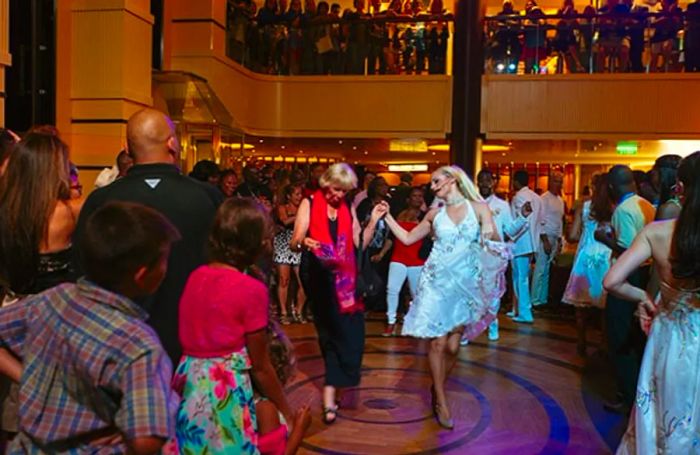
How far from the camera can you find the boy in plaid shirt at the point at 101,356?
58.8 inches

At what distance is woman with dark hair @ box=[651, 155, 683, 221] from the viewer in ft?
12.0

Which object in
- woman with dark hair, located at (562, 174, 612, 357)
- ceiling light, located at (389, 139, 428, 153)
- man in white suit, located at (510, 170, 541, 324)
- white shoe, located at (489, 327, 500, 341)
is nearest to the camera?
woman with dark hair, located at (562, 174, 612, 357)

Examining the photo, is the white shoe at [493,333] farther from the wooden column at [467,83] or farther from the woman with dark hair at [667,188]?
the wooden column at [467,83]

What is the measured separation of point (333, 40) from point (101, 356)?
12.6 metres

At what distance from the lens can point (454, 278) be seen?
4375mm

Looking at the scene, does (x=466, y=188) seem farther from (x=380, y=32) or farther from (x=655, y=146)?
(x=655, y=146)

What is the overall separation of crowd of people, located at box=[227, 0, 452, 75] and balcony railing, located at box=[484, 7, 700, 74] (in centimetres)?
115

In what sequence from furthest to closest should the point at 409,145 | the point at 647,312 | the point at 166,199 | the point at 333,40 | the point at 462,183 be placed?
the point at 409,145, the point at 333,40, the point at 462,183, the point at 647,312, the point at 166,199

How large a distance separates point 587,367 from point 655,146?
10.5 m

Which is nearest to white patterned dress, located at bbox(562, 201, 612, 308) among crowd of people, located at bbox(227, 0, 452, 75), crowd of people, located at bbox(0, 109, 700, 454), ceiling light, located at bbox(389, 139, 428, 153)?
crowd of people, located at bbox(0, 109, 700, 454)

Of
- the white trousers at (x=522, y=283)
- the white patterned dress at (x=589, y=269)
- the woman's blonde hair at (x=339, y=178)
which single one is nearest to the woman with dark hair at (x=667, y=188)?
the white patterned dress at (x=589, y=269)

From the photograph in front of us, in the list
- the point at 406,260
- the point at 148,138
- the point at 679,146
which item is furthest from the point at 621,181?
the point at 679,146

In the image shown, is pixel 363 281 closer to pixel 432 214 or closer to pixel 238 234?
pixel 432 214

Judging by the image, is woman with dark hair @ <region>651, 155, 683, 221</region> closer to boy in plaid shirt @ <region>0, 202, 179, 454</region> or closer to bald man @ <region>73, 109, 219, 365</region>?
bald man @ <region>73, 109, 219, 365</region>
